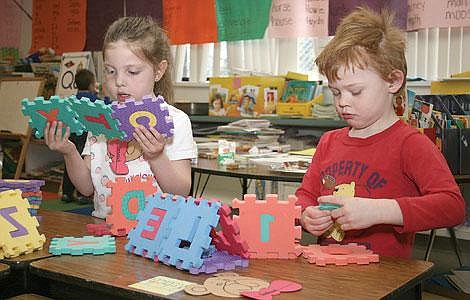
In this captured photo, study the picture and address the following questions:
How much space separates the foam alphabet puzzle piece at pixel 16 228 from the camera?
1.17 m

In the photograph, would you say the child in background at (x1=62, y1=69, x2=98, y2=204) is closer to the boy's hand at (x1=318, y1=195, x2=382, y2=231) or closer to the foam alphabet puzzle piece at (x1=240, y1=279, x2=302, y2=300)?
the boy's hand at (x1=318, y1=195, x2=382, y2=231)

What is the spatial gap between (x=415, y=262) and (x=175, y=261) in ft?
1.38

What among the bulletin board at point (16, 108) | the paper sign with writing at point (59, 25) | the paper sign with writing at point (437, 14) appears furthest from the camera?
the paper sign with writing at point (59, 25)

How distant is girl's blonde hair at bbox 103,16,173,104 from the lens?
5.27ft

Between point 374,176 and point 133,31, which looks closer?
point 374,176

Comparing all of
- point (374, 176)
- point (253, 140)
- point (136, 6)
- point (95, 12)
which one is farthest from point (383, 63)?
point (95, 12)

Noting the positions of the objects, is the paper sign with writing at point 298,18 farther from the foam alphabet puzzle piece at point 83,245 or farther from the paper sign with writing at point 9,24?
the paper sign with writing at point 9,24

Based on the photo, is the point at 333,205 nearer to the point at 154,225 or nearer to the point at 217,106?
the point at 154,225

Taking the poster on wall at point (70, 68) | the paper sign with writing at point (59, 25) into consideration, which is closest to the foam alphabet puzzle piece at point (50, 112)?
the poster on wall at point (70, 68)

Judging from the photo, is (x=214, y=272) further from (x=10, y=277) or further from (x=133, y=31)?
(x=133, y=31)

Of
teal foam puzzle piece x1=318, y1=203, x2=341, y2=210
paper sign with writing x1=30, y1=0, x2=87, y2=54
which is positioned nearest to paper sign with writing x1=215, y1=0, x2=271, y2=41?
paper sign with writing x1=30, y1=0, x2=87, y2=54

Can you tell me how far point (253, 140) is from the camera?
319 centimetres

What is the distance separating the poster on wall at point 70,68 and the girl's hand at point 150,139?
3701mm

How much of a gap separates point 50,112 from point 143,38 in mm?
379
